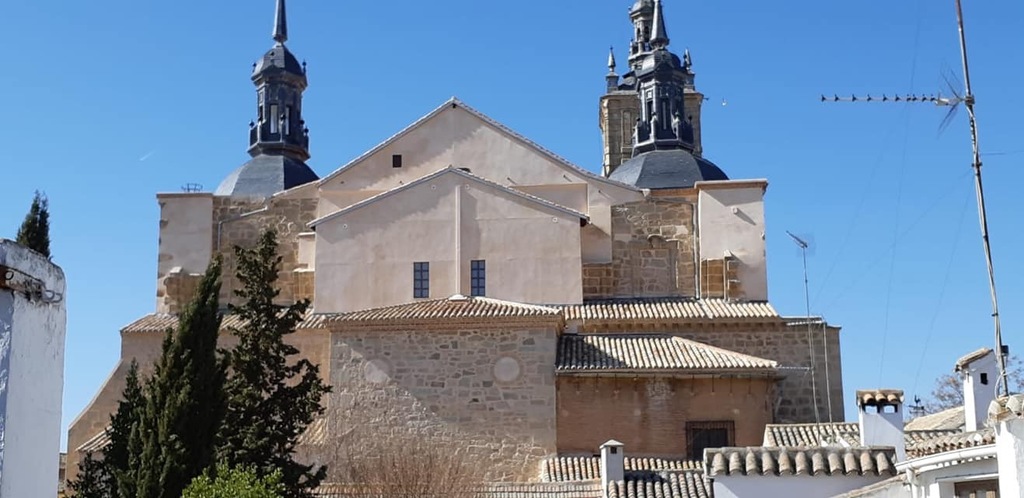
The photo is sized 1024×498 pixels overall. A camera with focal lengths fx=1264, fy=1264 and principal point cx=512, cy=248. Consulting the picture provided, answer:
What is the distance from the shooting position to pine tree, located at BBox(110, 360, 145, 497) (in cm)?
1688

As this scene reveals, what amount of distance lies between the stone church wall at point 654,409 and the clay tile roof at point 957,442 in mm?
10488

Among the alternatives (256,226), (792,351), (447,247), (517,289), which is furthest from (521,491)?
(256,226)

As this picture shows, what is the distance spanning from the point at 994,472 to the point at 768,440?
1120cm

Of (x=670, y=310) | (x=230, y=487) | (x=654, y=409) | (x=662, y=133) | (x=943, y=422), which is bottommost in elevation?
(x=230, y=487)

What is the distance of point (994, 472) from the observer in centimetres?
1279

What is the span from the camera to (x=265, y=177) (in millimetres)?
35406

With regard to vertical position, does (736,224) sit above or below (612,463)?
above

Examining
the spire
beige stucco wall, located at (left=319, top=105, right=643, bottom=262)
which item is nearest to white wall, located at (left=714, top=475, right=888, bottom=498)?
beige stucco wall, located at (left=319, top=105, right=643, bottom=262)

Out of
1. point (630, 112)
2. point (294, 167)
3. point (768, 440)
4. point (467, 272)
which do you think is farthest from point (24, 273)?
point (630, 112)

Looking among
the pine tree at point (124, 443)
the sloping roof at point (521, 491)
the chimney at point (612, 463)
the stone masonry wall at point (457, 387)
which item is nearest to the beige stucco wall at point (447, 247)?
the stone masonry wall at point (457, 387)

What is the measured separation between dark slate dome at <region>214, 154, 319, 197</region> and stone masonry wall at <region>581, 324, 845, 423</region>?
36.5ft

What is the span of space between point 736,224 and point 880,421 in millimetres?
13398

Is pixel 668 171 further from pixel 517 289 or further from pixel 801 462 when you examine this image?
pixel 801 462

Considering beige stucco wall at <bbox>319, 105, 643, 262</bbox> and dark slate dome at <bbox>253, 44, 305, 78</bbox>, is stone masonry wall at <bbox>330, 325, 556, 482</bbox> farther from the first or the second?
dark slate dome at <bbox>253, 44, 305, 78</bbox>
